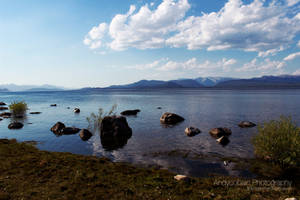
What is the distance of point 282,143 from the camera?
16.9 meters

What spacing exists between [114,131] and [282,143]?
26.3m

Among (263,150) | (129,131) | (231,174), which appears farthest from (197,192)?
(129,131)

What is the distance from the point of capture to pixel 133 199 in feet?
36.1

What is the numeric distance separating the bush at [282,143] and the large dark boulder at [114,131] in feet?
68.2

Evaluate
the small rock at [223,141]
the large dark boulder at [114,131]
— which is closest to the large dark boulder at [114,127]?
the large dark boulder at [114,131]

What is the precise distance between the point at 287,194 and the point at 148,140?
70.7ft

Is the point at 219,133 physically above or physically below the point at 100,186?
below

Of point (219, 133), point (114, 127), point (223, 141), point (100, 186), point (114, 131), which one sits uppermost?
point (114, 127)

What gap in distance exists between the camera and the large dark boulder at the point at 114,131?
30797 millimetres

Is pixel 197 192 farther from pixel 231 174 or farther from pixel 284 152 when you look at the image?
pixel 284 152

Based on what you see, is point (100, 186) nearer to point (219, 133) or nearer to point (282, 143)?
point (282, 143)

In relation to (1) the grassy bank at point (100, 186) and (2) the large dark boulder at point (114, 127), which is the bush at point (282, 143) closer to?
(1) the grassy bank at point (100, 186)

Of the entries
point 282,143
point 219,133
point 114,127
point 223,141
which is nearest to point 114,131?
point 114,127

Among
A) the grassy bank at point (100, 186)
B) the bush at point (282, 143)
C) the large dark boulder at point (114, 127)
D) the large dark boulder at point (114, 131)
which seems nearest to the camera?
the grassy bank at point (100, 186)
